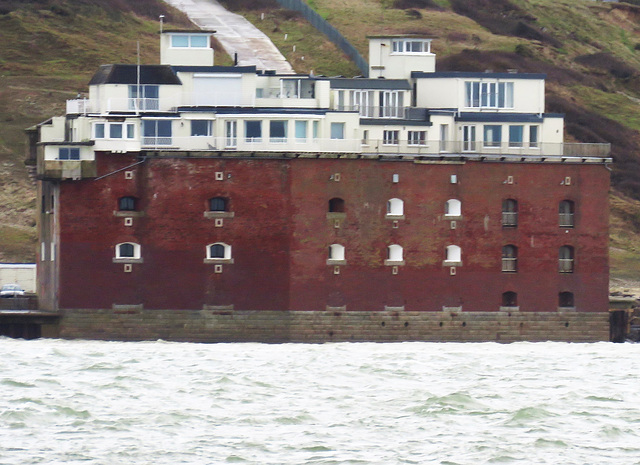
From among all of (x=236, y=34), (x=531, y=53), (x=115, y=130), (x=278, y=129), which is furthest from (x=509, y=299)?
(x=236, y=34)

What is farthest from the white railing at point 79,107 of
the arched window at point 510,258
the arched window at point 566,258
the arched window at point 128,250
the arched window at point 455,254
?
the arched window at point 566,258

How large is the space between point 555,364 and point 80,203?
24447 mm

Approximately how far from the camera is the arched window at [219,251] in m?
92.8

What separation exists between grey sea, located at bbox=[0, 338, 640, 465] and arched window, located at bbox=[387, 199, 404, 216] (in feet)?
22.1

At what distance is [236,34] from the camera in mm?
173750

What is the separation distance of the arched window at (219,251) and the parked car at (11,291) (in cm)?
1504

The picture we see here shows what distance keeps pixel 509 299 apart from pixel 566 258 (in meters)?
3.88

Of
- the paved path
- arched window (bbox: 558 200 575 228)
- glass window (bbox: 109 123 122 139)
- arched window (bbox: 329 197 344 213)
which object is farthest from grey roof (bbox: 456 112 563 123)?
the paved path

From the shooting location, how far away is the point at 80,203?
303ft

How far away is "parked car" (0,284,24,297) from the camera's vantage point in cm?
10455

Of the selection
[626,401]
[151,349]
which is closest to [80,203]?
[151,349]

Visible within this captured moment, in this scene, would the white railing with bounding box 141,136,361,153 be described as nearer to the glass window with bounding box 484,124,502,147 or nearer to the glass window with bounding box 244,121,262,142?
the glass window with bounding box 244,121,262,142

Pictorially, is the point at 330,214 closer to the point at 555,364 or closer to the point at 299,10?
the point at 555,364

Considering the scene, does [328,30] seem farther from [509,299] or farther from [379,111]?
[509,299]
